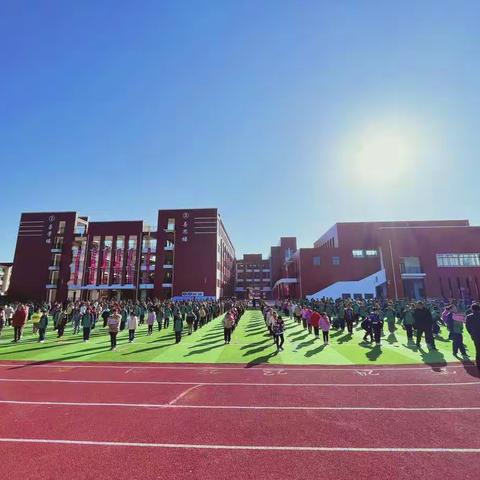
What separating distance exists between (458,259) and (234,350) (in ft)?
157

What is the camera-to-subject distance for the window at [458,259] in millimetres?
47472

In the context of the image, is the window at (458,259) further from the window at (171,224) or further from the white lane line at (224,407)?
the white lane line at (224,407)

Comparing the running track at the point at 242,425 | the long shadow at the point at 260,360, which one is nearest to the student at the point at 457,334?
the running track at the point at 242,425

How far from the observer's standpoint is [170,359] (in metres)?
13.1

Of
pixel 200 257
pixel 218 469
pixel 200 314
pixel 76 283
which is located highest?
pixel 200 257

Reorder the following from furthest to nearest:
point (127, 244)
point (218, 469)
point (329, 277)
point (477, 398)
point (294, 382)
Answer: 1. point (127, 244)
2. point (329, 277)
3. point (294, 382)
4. point (477, 398)
5. point (218, 469)

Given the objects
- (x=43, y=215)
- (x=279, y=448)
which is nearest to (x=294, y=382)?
(x=279, y=448)

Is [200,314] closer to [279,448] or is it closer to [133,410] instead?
[133,410]

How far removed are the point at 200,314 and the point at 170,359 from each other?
436 inches

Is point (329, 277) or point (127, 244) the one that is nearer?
point (329, 277)

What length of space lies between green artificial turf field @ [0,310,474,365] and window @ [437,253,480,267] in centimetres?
3498

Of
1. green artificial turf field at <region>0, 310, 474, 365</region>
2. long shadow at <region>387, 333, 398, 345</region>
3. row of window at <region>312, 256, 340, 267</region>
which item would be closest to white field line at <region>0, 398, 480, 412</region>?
green artificial turf field at <region>0, 310, 474, 365</region>

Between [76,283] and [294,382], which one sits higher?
[76,283]

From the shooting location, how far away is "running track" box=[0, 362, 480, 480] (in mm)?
4875
